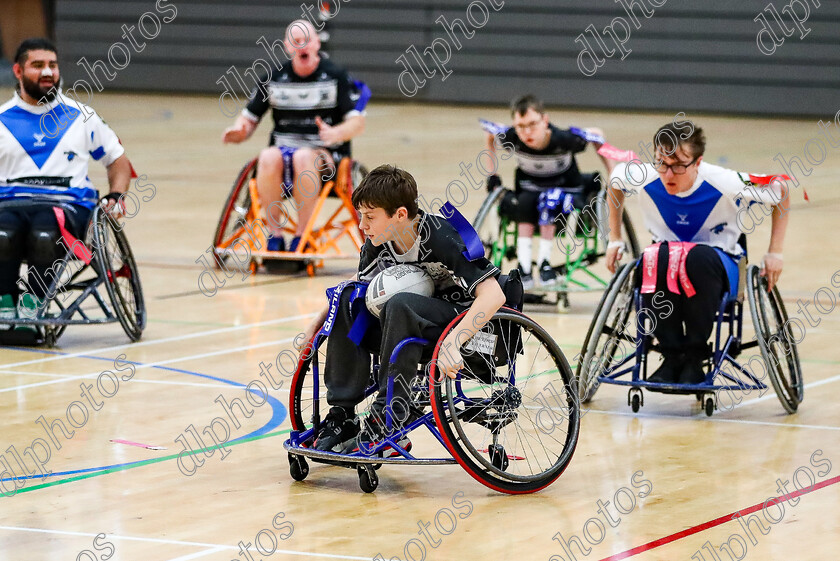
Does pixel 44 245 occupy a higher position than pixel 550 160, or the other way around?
pixel 550 160

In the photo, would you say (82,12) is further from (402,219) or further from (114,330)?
(402,219)

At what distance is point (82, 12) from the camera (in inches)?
929

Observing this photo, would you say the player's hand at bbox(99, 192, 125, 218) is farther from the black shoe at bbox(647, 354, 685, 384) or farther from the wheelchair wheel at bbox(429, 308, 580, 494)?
the black shoe at bbox(647, 354, 685, 384)

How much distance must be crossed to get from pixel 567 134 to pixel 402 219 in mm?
3567

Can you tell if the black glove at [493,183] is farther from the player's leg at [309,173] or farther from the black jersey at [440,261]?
the black jersey at [440,261]

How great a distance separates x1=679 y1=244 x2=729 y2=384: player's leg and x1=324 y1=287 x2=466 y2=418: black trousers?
1.27 meters

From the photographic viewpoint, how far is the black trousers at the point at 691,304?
16.4 feet

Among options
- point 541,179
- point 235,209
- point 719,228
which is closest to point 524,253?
point 541,179

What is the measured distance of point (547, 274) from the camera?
7.34 meters

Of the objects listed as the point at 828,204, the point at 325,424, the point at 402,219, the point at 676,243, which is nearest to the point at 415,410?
the point at 325,424

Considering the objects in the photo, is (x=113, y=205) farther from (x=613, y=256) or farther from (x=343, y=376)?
(x=343, y=376)

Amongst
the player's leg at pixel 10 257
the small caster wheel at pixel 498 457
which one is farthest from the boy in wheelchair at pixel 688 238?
the player's leg at pixel 10 257

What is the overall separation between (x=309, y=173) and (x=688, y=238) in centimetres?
351

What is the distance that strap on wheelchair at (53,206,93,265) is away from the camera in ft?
19.9
